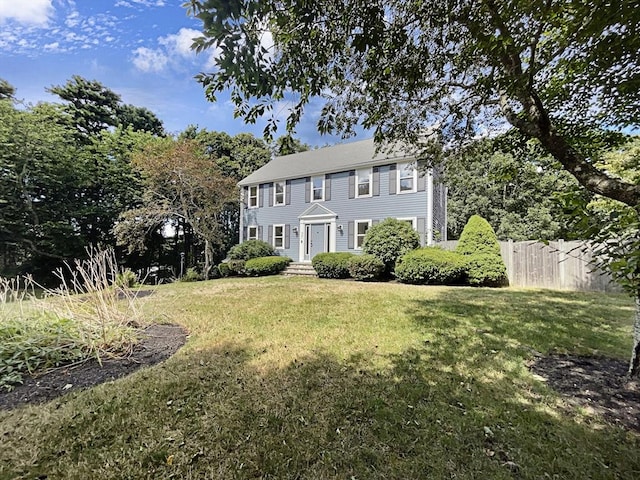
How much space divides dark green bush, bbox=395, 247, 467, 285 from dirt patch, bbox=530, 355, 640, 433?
7.16 metres

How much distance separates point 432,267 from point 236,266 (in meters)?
9.97

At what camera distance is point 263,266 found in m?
15.4

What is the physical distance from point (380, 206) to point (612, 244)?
12504 millimetres

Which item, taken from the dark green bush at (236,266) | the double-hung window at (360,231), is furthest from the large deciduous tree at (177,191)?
the double-hung window at (360,231)

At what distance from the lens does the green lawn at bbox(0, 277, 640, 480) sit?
6.64ft

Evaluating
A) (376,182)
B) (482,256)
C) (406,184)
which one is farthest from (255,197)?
(482,256)

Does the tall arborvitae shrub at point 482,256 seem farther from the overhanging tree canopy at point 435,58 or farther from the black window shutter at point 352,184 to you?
the overhanging tree canopy at point 435,58

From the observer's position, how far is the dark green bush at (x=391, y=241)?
12297 millimetres

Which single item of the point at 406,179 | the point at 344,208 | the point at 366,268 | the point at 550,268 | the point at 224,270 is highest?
the point at 406,179

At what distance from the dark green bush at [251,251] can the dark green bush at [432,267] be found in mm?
8363

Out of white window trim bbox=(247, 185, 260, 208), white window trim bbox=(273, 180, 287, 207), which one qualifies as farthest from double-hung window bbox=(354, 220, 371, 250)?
white window trim bbox=(247, 185, 260, 208)

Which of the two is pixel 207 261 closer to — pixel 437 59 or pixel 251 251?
pixel 251 251

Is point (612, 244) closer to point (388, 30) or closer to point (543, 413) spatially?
point (543, 413)

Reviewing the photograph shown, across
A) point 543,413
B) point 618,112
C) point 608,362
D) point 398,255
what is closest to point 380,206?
point 398,255
